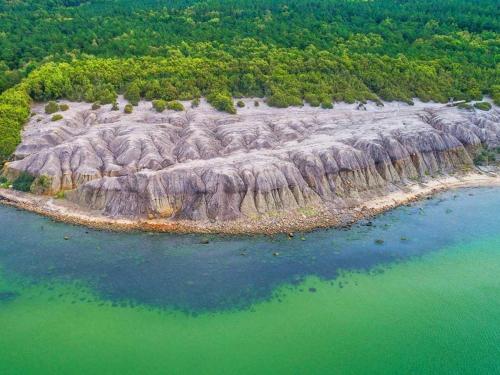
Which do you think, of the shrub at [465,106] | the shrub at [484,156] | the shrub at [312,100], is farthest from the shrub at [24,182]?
the shrub at [465,106]

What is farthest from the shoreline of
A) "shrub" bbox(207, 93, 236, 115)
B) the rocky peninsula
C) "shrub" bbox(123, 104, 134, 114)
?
"shrub" bbox(207, 93, 236, 115)

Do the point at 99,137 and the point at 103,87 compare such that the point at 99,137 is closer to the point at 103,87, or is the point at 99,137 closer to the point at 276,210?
the point at 103,87

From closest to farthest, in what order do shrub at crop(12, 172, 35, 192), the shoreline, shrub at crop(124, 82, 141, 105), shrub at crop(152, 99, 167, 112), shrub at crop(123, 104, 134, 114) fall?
the shoreline
shrub at crop(12, 172, 35, 192)
shrub at crop(123, 104, 134, 114)
shrub at crop(152, 99, 167, 112)
shrub at crop(124, 82, 141, 105)

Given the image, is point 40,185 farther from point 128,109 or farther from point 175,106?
point 175,106

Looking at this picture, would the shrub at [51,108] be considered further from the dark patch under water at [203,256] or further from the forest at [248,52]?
the dark patch under water at [203,256]

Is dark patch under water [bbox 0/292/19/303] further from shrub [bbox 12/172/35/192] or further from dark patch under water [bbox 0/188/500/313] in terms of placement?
shrub [bbox 12/172/35/192]

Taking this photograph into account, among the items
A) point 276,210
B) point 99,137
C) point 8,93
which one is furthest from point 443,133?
point 8,93
